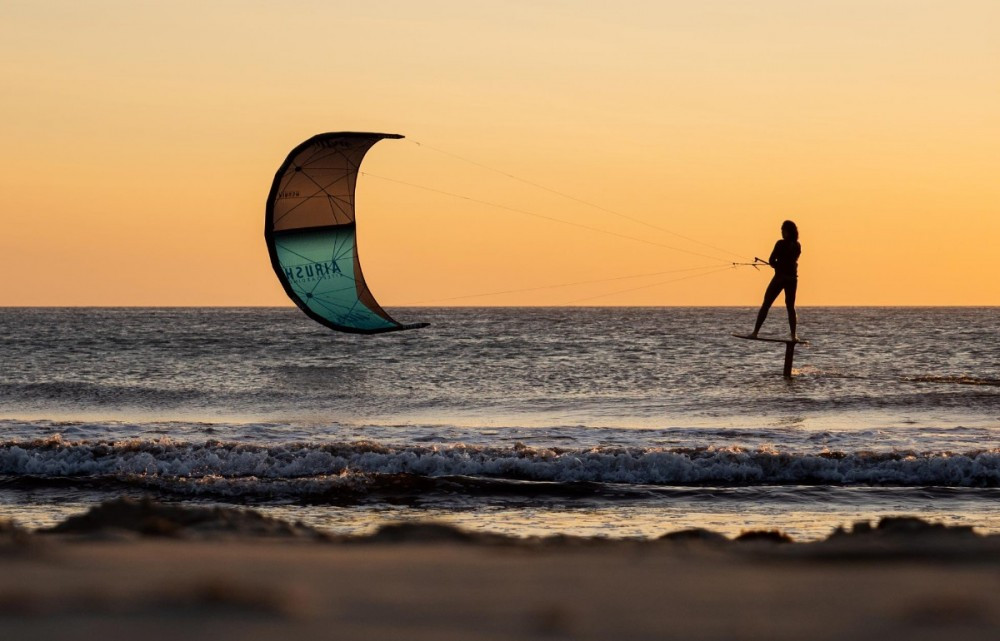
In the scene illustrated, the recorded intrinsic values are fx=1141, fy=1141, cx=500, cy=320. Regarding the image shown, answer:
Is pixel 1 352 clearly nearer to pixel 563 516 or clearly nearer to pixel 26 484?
pixel 26 484

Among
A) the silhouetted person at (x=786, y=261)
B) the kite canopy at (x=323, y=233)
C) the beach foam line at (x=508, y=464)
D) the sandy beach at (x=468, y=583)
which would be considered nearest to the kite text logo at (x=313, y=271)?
the kite canopy at (x=323, y=233)

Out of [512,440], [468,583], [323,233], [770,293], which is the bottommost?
[512,440]

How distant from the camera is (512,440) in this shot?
19109 mm

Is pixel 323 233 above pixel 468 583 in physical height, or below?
above

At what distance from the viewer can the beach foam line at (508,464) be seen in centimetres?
1517

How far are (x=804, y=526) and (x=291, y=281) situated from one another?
26.7 ft

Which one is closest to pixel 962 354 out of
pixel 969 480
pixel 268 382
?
pixel 268 382

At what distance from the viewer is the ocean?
12781 millimetres

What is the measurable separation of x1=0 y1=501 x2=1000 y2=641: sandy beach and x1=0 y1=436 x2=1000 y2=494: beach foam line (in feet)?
22.5

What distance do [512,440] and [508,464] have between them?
3.31 meters

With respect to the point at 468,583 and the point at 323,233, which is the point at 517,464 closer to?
the point at 323,233

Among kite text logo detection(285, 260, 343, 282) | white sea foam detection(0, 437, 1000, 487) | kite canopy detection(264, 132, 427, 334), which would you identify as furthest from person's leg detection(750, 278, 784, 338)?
kite text logo detection(285, 260, 343, 282)

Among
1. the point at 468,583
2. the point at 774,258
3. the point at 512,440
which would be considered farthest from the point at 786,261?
the point at 468,583

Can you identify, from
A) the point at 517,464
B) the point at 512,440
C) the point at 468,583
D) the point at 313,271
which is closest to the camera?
the point at 468,583
